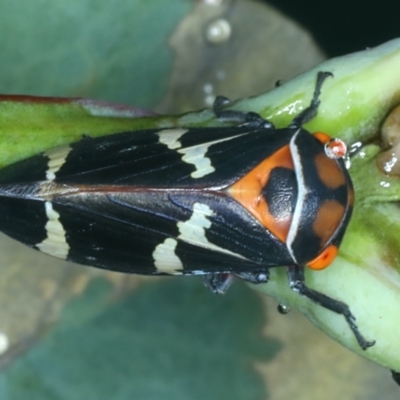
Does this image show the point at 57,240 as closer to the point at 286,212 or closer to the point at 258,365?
the point at 286,212

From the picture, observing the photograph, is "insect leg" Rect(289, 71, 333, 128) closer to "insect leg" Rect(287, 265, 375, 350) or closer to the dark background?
"insect leg" Rect(287, 265, 375, 350)

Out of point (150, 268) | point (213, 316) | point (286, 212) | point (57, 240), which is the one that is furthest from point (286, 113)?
point (213, 316)

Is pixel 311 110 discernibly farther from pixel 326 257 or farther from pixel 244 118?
pixel 326 257

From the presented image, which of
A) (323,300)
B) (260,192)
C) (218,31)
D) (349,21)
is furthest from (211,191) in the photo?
(218,31)

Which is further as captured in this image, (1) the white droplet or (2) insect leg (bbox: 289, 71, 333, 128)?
(1) the white droplet

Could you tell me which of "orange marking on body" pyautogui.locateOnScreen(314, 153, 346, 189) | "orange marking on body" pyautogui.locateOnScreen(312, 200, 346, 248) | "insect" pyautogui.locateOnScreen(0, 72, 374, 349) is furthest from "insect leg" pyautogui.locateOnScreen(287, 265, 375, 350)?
"orange marking on body" pyautogui.locateOnScreen(314, 153, 346, 189)

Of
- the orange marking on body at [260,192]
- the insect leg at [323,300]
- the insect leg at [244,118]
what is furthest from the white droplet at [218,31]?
the insect leg at [323,300]
